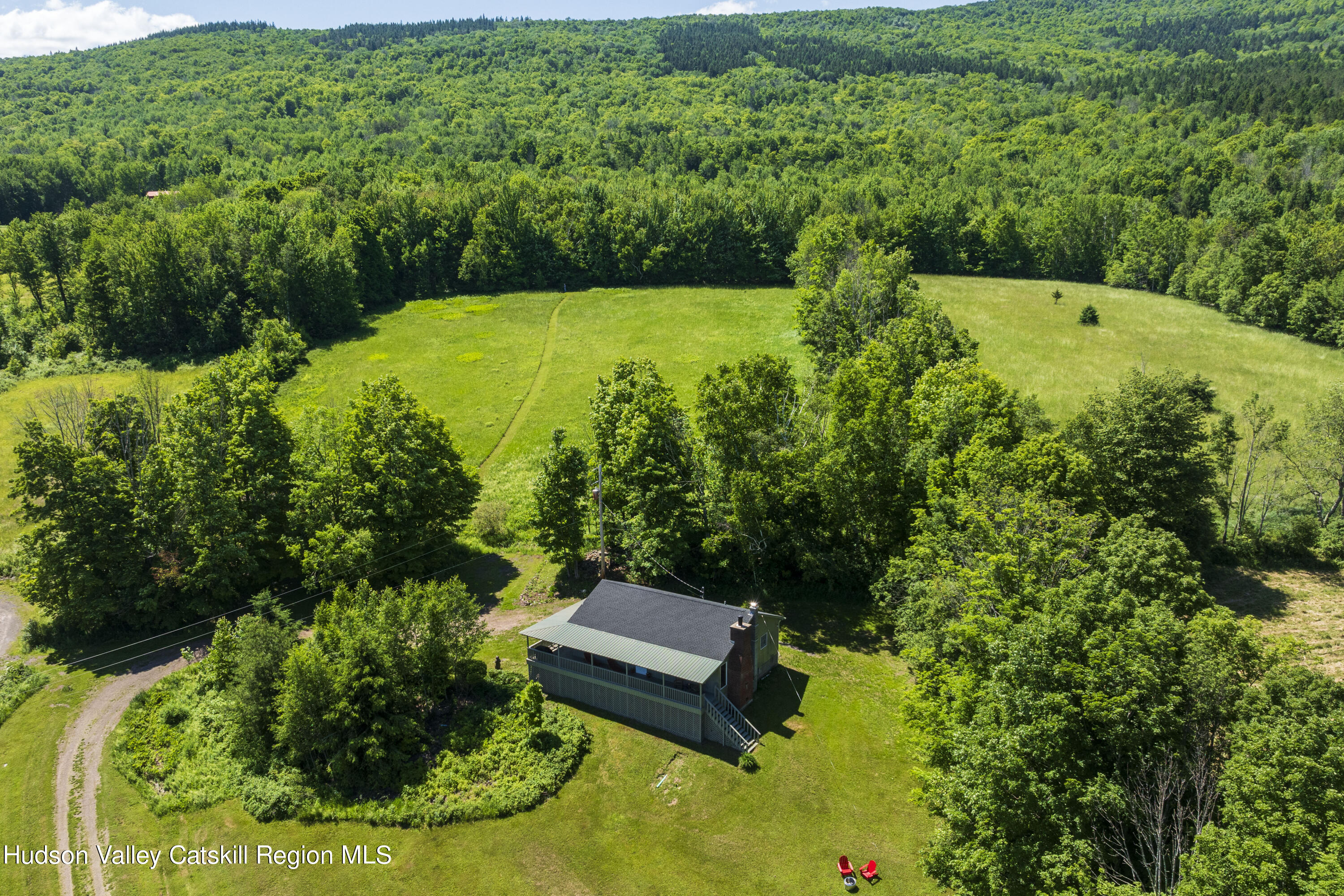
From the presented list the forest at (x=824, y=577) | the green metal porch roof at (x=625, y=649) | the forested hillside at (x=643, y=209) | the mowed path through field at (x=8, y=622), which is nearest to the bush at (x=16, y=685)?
the mowed path through field at (x=8, y=622)

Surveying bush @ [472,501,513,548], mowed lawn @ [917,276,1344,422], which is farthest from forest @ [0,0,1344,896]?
mowed lawn @ [917,276,1344,422]

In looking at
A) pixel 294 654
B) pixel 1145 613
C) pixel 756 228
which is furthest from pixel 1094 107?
pixel 294 654

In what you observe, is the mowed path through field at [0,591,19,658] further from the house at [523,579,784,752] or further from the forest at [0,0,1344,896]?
the house at [523,579,784,752]

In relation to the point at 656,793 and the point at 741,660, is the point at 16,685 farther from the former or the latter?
the point at 741,660

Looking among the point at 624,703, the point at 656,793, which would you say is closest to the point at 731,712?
the point at 656,793

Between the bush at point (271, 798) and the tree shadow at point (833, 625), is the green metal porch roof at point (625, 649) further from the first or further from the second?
the bush at point (271, 798)

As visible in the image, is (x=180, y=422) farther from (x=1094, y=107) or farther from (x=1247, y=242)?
(x=1094, y=107)
